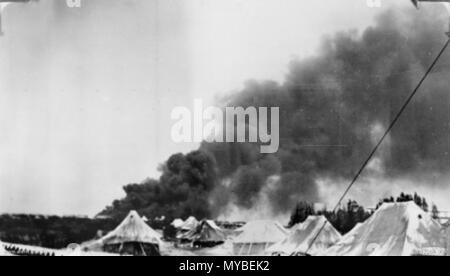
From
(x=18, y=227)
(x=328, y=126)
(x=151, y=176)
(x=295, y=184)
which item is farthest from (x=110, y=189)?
(x=328, y=126)

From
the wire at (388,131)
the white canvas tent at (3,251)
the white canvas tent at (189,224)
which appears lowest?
the white canvas tent at (3,251)

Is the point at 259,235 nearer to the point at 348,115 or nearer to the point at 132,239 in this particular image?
the point at 132,239

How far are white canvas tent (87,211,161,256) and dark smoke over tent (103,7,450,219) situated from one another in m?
0.14

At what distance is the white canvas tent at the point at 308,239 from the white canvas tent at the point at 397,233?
9cm

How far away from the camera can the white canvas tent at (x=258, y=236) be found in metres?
5.09

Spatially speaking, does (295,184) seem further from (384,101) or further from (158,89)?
(158,89)

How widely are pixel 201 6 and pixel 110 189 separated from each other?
157 centimetres

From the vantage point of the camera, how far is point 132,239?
506 centimetres

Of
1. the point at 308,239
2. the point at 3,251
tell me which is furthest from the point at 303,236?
the point at 3,251

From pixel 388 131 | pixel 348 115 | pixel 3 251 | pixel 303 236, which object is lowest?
pixel 3 251

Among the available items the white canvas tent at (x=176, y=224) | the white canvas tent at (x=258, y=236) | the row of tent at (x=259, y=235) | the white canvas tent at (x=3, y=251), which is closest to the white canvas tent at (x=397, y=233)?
the row of tent at (x=259, y=235)

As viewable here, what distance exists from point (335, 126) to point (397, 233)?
37.0 inches

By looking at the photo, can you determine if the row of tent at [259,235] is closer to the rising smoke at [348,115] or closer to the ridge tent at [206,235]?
the ridge tent at [206,235]

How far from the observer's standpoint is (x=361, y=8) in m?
5.20
